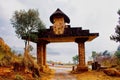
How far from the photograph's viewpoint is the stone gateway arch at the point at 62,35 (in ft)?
116

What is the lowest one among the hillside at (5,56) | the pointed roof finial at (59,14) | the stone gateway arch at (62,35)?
the hillside at (5,56)

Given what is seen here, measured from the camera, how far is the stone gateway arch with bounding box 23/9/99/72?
35469 millimetres

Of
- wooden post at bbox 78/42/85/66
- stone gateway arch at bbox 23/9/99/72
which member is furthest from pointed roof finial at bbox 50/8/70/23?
wooden post at bbox 78/42/85/66

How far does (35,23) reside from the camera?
117ft

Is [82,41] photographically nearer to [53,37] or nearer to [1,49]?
[53,37]

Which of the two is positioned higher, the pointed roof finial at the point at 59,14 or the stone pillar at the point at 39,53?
the pointed roof finial at the point at 59,14

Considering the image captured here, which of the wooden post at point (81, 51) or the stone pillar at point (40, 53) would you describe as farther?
the stone pillar at point (40, 53)

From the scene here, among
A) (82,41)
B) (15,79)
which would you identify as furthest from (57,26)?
A: (15,79)

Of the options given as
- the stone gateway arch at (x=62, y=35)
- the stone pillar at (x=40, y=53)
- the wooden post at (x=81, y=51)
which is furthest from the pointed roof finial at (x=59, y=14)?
the wooden post at (x=81, y=51)

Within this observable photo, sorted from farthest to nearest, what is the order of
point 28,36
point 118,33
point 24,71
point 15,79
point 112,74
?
point 118,33 → point 28,36 → point 112,74 → point 24,71 → point 15,79

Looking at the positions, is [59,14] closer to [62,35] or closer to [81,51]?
[62,35]

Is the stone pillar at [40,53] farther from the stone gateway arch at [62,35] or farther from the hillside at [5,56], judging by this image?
the hillside at [5,56]

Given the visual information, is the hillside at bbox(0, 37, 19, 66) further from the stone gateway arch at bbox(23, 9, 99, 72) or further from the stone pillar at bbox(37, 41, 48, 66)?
the stone pillar at bbox(37, 41, 48, 66)

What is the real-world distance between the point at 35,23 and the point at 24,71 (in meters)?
13.1
